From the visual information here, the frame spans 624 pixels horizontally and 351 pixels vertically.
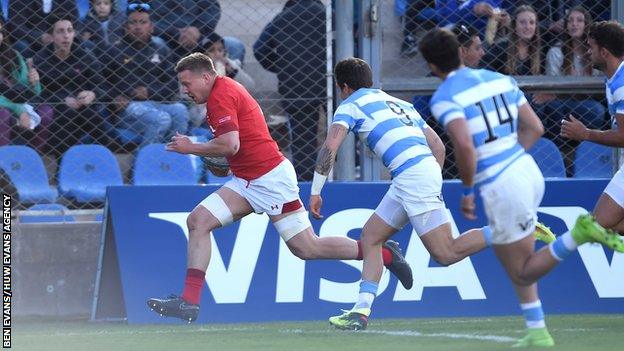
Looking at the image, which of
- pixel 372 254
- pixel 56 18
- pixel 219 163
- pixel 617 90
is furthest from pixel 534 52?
pixel 56 18

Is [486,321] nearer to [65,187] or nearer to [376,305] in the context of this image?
[376,305]

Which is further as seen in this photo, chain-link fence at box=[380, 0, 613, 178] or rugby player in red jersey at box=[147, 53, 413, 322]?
chain-link fence at box=[380, 0, 613, 178]

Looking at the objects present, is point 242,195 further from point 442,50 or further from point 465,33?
point 465,33

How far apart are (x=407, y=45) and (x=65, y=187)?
3513mm

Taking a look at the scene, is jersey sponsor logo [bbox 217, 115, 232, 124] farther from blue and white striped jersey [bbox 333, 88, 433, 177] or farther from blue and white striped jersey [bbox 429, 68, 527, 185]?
blue and white striped jersey [bbox 429, 68, 527, 185]

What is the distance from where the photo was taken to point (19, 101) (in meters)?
11.2

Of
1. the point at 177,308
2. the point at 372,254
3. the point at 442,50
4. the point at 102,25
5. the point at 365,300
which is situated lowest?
the point at 365,300

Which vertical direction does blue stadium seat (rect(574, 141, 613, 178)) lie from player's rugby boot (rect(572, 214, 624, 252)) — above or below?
below

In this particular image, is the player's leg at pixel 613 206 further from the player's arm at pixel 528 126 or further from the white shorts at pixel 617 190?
the player's arm at pixel 528 126

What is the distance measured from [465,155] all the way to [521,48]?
5304 millimetres

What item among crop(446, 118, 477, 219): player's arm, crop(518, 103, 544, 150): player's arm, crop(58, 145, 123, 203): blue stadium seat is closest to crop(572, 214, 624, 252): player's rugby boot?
crop(518, 103, 544, 150): player's arm

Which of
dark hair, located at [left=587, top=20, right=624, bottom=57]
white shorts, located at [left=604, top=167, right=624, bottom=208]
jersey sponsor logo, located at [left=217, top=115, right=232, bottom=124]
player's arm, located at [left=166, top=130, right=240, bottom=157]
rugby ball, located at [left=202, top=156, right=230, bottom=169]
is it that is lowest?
white shorts, located at [left=604, top=167, right=624, bottom=208]

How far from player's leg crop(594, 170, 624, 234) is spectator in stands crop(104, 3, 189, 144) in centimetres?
410

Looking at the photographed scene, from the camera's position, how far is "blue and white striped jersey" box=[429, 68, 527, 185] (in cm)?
661
